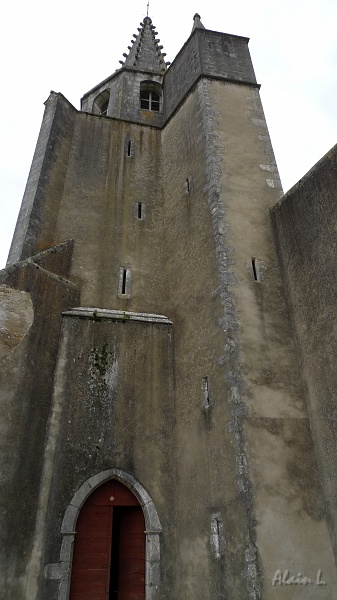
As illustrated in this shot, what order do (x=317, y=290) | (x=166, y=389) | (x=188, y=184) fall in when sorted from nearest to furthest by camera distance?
(x=317, y=290)
(x=166, y=389)
(x=188, y=184)

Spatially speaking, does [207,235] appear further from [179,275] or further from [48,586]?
[48,586]

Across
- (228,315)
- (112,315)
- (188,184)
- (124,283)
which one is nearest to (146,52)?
(188,184)

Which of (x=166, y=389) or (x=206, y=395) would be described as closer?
(x=206, y=395)

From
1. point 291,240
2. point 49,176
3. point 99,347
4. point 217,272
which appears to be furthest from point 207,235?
point 49,176

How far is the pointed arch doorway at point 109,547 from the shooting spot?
7137mm

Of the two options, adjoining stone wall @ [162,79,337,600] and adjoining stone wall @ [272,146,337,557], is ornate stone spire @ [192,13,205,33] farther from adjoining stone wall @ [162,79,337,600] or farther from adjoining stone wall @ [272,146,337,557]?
adjoining stone wall @ [272,146,337,557]

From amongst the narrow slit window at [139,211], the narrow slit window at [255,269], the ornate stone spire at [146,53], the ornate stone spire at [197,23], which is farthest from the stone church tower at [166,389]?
the ornate stone spire at [146,53]

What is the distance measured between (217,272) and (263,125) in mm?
4664

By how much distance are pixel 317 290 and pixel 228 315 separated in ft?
5.06

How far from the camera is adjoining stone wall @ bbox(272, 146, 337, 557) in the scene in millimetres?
6824

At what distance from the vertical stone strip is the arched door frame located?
73.9 inches

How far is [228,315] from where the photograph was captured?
25.5 feet
